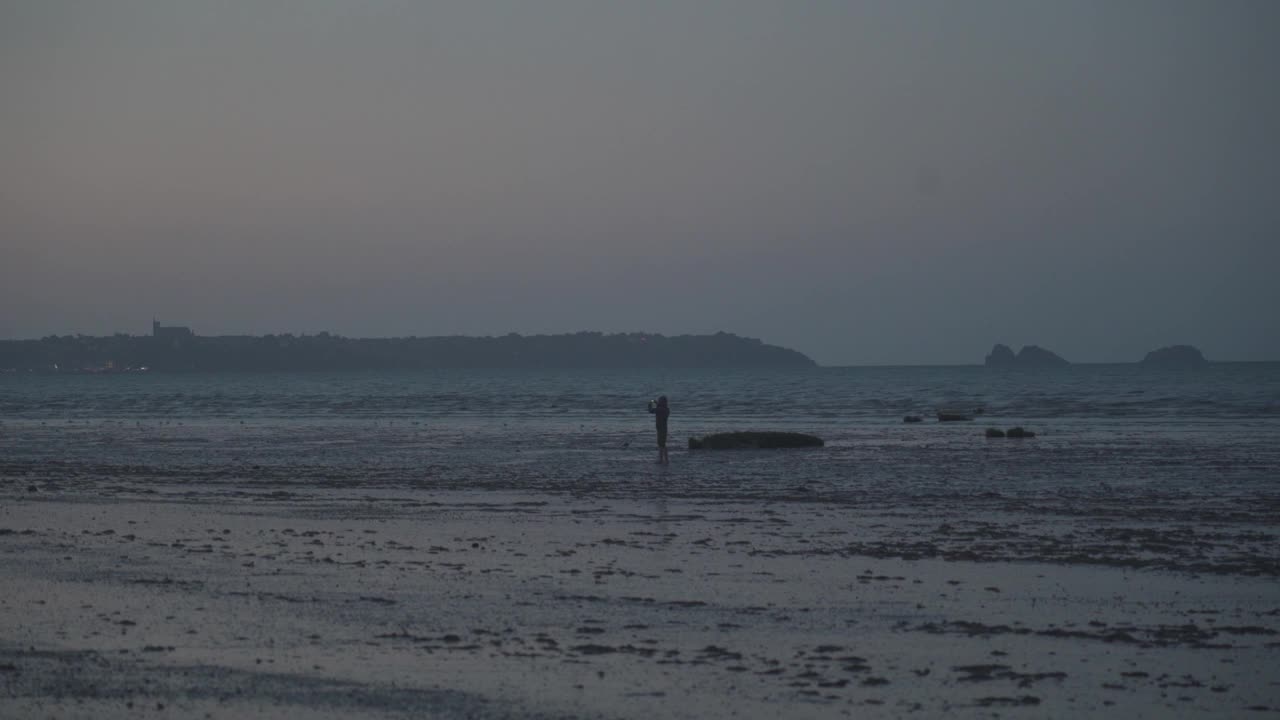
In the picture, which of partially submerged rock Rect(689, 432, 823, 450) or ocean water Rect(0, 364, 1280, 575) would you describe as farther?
partially submerged rock Rect(689, 432, 823, 450)

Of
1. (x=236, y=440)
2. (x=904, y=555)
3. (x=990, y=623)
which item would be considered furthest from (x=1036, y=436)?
(x=990, y=623)

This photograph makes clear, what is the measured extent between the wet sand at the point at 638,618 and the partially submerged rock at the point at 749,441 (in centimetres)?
1954

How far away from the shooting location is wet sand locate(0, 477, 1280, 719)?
30.0 feet

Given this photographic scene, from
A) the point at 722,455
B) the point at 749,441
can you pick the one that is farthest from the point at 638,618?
the point at 749,441

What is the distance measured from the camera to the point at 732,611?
1236 cm

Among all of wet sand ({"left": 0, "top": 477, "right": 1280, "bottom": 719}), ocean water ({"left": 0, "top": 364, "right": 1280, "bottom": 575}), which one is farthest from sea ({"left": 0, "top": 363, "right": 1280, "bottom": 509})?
wet sand ({"left": 0, "top": 477, "right": 1280, "bottom": 719})

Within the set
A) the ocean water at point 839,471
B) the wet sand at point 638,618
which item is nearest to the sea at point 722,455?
the ocean water at point 839,471

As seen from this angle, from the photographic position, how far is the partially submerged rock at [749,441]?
39812 mm

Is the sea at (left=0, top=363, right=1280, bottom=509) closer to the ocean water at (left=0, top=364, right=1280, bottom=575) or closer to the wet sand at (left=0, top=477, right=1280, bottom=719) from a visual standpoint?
the ocean water at (left=0, top=364, right=1280, bottom=575)

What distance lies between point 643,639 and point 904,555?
19.2 ft

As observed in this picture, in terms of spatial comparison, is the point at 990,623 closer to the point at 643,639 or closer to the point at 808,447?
the point at 643,639

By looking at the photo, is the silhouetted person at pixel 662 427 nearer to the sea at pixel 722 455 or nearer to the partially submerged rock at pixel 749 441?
the sea at pixel 722 455

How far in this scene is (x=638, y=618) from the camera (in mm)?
11984

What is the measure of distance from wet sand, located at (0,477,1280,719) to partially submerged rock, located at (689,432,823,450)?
19543 millimetres
